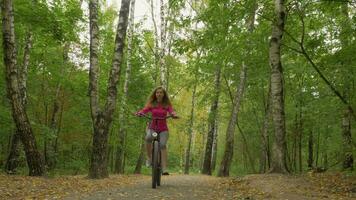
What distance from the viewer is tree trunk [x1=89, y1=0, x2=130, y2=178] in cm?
1188

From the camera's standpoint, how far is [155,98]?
9102 mm

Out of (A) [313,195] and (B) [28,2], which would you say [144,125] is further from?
(A) [313,195]

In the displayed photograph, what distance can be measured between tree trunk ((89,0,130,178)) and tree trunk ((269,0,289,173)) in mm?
4693

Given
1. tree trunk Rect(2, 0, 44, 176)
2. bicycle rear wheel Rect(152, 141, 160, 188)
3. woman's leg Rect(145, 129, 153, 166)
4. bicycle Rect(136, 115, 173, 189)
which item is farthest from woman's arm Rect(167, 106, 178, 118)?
tree trunk Rect(2, 0, 44, 176)

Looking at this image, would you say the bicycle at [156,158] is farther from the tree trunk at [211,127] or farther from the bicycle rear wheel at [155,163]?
the tree trunk at [211,127]

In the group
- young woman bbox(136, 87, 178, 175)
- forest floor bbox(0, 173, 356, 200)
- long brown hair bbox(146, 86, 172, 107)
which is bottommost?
forest floor bbox(0, 173, 356, 200)

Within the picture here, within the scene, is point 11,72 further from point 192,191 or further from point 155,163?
point 192,191

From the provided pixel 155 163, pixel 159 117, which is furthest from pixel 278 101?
pixel 155 163

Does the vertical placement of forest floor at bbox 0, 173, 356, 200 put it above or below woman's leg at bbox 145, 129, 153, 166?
below

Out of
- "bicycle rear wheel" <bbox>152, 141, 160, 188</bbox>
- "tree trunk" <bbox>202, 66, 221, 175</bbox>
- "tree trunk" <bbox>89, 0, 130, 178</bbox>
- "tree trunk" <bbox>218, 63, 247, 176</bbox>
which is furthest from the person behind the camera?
"tree trunk" <bbox>202, 66, 221, 175</bbox>

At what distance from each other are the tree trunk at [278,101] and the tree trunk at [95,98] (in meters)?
4.69

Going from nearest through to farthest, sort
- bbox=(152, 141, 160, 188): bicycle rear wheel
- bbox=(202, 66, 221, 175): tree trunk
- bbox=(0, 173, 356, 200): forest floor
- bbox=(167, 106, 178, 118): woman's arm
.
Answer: bbox=(0, 173, 356, 200): forest floor, bbox=(152, 141, 160, 188): bicycle rear wheel, bbox=(167, 106, 178, 118): woman's arm, bbox=(202, 66, 221, 175): tree trunk

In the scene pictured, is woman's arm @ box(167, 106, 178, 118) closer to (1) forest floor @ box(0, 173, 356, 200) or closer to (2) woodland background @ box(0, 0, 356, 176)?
(1) forest floor @ box(0, 173, 356, 200)

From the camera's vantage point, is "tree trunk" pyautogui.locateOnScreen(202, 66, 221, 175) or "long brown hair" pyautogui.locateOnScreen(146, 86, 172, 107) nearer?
"long brown hair" pyautogui.locateOnScreen(146, 86, 172, 107)
